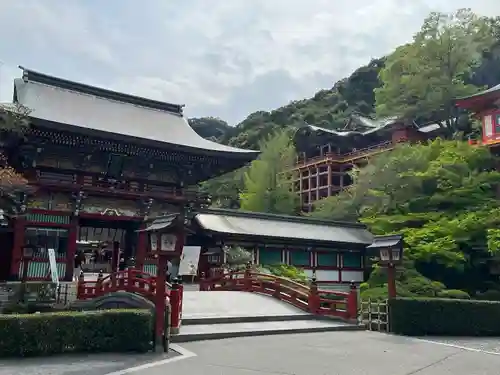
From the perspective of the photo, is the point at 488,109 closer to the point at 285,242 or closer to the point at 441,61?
the point at 441,61

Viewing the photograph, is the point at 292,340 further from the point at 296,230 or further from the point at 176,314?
the point at 296,230

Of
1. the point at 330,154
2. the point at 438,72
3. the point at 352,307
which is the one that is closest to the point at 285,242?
the point at 352,307

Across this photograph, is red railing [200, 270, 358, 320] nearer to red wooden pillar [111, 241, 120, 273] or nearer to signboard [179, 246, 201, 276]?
signboard [179, 246, 201, 276]

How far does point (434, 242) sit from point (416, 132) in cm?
2459

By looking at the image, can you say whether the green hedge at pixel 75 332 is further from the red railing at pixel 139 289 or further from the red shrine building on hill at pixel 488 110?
the red shrine building on hill at pixel 488 110

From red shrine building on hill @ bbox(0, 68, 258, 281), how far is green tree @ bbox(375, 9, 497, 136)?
22676 millimetres

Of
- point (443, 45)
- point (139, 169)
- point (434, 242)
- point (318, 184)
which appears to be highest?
point (443, 45)

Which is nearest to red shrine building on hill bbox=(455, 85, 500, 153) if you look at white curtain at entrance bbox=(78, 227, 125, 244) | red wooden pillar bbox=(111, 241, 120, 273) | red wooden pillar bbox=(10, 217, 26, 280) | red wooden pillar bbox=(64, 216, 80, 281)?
white curtain at entrance bbox=(78, 227, 125, 244)

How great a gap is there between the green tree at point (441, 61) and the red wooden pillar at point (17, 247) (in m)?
32.1

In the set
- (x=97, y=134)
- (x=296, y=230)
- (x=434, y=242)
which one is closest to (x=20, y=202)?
(x=97, y=134)

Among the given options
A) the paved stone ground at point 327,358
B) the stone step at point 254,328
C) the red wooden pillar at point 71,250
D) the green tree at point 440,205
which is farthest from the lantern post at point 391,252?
the red wooden pillar at point 71,250

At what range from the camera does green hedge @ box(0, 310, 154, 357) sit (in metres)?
9.83

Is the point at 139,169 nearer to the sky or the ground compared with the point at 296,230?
nearer to the sky

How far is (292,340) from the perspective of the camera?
40.6 ft
